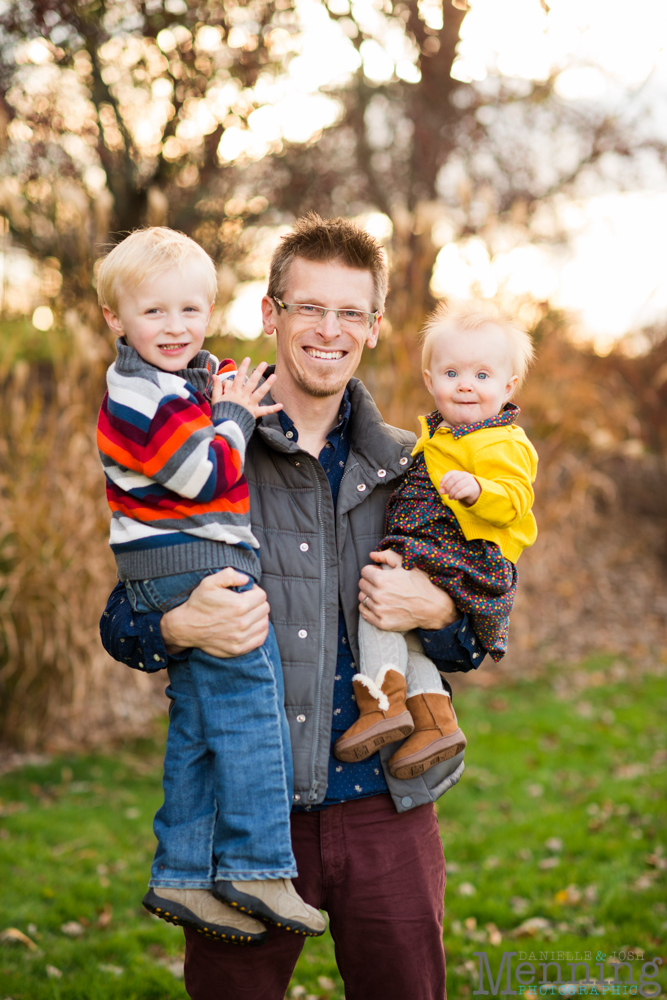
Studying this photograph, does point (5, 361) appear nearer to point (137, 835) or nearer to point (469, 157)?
point (137, 835)

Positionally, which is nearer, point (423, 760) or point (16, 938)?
point (423, 760)

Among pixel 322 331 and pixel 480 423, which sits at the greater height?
pixel 322 331

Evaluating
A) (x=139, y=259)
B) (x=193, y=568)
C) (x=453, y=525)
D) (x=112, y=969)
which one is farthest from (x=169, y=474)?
(x=112, y=969)

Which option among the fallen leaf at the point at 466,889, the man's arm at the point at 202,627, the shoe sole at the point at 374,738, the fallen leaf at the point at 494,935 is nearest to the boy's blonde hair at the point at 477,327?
the man's arm at the point at 202,627

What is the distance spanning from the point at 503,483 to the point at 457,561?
221mm

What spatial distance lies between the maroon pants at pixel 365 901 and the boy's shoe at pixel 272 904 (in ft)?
0.55

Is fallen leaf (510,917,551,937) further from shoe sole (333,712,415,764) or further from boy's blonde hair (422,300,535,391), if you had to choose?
boy's blonde hair (422,300,535,391)

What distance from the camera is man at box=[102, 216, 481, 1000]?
183 centimetres

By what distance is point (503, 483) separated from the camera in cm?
192

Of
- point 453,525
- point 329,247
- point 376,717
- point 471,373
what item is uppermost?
point 329,247

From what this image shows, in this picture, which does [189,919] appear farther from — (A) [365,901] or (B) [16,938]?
(B) [16,938]

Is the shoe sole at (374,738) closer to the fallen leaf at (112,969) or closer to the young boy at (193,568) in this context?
the young boy at (193,568)

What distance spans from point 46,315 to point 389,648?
4036mm

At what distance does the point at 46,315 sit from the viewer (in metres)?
5.08
